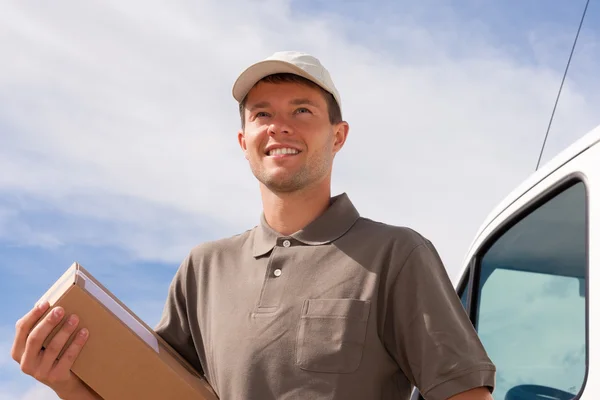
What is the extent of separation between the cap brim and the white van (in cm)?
78

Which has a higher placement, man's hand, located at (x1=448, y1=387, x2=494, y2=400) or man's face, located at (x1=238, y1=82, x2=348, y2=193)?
man's face, located at (x1=238, y1=82, x2=348, y2=193)

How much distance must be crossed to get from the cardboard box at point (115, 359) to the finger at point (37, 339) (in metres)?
0.03

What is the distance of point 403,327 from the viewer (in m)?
2.19

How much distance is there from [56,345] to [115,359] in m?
0.16

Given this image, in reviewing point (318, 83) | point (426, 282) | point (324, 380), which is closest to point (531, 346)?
point (426, 282)

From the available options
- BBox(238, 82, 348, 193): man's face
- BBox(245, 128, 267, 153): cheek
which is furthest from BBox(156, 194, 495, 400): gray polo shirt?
BBox(245, 128, 267, 153): cheek

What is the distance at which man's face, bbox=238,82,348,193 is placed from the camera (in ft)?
7.95

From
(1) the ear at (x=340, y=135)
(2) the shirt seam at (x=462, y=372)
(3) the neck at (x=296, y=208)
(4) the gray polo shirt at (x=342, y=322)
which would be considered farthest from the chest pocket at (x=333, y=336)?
(1) the ear at (x=340, y=135)

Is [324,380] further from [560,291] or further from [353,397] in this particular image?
[560,291]

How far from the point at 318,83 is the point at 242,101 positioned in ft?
0.98

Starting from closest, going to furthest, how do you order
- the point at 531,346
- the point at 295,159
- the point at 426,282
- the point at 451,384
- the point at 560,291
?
the point at 451,384
the point at 426,282
the point at 295,159
the point at 560,291
the point at 531,346

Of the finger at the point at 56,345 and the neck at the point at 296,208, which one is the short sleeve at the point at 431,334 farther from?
the finger at the point at 56,345

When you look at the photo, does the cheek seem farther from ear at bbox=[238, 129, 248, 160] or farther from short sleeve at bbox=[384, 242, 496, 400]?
short sleeve at bbox=[384, 242, 496, 400]

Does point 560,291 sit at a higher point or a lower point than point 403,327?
higher
